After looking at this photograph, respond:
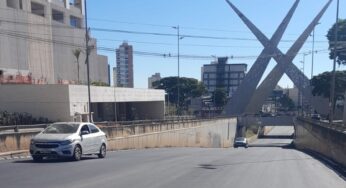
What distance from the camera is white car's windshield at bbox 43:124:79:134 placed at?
18047mm

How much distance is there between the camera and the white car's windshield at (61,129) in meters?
18.0

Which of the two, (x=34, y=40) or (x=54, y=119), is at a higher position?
(x=34, y=40)

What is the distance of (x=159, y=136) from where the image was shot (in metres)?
45.7

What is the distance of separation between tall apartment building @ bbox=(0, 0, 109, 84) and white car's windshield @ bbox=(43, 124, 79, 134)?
45387mm

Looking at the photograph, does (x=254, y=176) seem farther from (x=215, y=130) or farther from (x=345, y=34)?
(x=345, y=34)

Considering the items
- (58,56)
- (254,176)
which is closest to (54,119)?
(254,176)

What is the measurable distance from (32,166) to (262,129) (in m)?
110

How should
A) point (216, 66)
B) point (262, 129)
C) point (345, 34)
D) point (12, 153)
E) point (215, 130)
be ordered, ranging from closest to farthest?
point (12, 153)
point (215, 130)
point (345, 34)
point (262, 129)
point (216, 66)

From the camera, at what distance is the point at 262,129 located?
12225 centimetres

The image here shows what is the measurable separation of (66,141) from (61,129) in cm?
108

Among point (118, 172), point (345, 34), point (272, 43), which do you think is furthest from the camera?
point (272, 43)

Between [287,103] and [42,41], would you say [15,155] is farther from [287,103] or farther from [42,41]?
[287,103]

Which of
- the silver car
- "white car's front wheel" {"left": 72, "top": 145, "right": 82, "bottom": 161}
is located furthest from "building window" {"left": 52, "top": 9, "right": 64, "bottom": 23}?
"white car's front wheel" {"left": 72, "top": 145, "right": 82, "bottom": 161}

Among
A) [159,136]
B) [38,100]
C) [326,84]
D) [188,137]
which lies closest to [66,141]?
[159,136]
